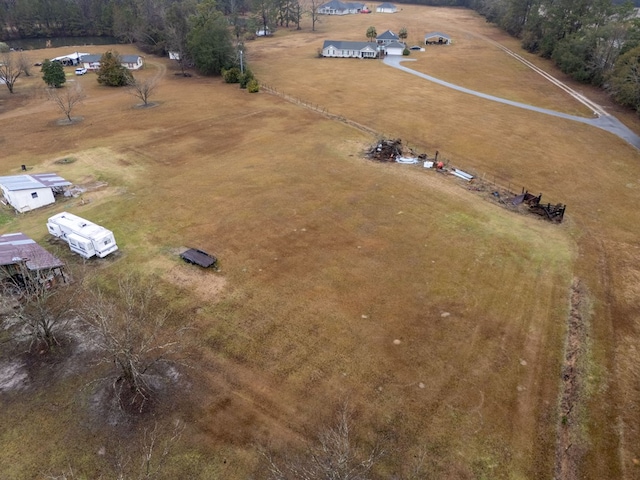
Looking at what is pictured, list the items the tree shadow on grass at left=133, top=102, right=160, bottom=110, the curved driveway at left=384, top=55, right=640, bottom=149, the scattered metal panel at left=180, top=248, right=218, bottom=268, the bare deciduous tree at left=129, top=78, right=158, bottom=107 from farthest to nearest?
the bare deciduous tree at left=129, top=78, right=158, bottom=107 < the tree shadow on grass at left=133, top=102, right=160, bottom=110 < the curved driveway at left=384, top=55, right=640, bottom=149 < the scattered metal panel at left=180, top=248, right=218, bottom=268

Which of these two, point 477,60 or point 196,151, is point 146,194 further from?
point 477,60

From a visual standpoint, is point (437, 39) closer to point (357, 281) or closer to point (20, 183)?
point (357, 281)

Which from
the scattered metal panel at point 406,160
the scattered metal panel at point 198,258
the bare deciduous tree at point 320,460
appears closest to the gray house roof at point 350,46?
the scattered metal panel at point 406,160

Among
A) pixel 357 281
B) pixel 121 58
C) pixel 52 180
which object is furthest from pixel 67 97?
pixel 357 281

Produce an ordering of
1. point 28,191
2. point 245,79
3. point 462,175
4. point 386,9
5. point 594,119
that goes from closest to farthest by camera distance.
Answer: point 28,191 → point 462,175 → point 594,119 → point 245,79 → point 386,9


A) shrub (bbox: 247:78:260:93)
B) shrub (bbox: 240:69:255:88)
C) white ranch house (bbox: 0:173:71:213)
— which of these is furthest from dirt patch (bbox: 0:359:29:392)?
shrub (bbox: 240:69:255:88)

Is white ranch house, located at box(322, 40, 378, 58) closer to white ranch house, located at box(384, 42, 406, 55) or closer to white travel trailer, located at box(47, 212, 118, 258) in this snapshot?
white ranch house, located at box(384, 42, 406, 55)

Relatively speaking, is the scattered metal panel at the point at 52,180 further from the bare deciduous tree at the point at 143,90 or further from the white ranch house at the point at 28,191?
the bare deciduous tree at the point at 143,90
